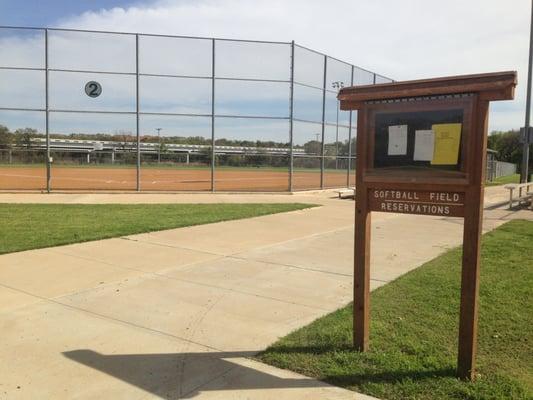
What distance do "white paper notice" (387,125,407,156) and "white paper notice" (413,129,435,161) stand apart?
0.09 meters

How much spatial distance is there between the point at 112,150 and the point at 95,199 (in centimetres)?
703

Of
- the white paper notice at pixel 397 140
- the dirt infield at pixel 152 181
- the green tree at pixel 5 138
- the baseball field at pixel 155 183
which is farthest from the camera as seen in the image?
the dirt infield at pixel 152 181

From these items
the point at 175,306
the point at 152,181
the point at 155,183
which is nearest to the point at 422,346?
the point at 175,306

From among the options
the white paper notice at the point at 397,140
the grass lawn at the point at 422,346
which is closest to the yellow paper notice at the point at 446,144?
the white paper notice at the point at 397,140

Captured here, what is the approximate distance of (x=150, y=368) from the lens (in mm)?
3801

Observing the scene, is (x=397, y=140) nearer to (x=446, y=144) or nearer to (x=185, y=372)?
(x=446, y=144)

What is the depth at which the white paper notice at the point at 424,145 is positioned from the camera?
12.1ft

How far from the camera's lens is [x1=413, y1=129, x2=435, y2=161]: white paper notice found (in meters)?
3.68

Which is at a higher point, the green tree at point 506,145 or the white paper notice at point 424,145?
the green tree at point 506,145

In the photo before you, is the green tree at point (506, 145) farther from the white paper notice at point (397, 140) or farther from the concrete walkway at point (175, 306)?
the white paper notice at point (397, 140)

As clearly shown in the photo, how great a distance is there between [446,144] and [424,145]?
6.4 inches

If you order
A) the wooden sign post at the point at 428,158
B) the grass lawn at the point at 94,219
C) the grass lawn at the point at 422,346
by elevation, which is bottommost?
the grass lawn at the point at 422,346

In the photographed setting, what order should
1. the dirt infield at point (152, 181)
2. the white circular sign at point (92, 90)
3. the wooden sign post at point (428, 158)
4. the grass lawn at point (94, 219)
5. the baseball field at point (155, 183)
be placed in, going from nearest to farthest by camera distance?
the wooden sign post at point (428, 158)
the grass lawn at point (94, 219)
the white circular sign at point (92, 90)
the baseball field at point (155, 183)
the dirt infield at point (152, 181)

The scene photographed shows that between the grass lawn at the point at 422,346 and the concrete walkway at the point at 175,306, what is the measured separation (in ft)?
0.68
